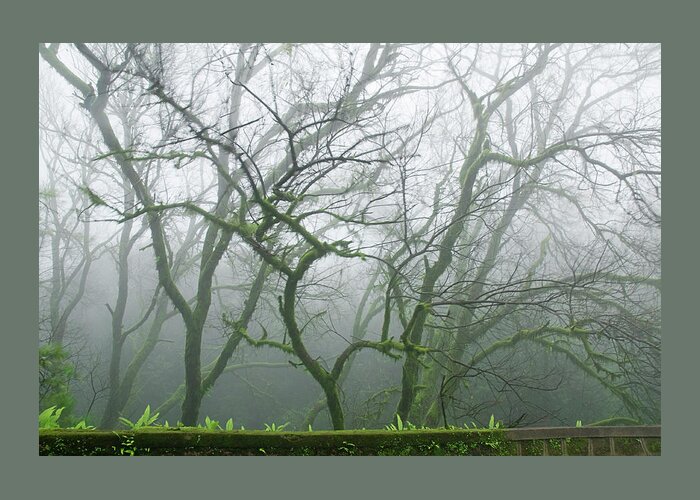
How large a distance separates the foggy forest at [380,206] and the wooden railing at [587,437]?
127 centimetres

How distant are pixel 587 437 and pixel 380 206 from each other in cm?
374

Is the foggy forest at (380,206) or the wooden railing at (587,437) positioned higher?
the foggy forest at (380,206)

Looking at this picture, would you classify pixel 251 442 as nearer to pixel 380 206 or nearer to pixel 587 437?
pixel 587 437

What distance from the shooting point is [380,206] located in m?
7.04

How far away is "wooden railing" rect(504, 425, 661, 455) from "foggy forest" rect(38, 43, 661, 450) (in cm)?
127

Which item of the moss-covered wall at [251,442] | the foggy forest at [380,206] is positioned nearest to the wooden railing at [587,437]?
the moss-covered wall at [251,442]

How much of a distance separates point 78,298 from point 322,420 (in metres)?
4.13

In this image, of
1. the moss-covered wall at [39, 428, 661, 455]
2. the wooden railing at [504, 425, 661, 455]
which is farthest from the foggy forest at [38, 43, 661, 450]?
the moss-covered wall at [39, 428, 661, 455]

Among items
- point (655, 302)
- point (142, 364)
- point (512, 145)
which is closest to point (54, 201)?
point (142, 364)

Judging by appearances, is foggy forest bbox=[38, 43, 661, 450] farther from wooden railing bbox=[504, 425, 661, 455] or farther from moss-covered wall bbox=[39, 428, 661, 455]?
moss-covered wall bbox=[39, 428, 661, 455]

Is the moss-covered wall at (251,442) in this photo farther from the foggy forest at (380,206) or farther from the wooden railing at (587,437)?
the foggy forest at (380,206)

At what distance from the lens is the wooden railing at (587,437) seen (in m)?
4.10

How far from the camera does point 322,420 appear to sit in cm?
877

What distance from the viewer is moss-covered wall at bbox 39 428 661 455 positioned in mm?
3682
